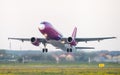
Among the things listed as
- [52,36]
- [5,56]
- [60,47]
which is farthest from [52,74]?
[5,56]

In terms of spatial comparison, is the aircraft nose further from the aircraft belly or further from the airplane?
the aircraft belly

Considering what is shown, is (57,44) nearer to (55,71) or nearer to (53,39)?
(53,39)

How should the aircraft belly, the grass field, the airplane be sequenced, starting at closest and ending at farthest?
the grass field, the airplane, the aircraft belly

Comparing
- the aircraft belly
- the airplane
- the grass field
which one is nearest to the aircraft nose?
the airplane

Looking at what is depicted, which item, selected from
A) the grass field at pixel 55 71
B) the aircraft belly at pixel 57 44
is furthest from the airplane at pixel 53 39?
the grass field at pixel 55 71

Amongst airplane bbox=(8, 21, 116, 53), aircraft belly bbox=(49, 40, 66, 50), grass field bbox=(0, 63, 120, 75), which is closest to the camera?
grass field bbox=(0, 63, 120, 75)

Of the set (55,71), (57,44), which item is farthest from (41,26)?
(55,71)

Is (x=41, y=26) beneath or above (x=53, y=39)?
above

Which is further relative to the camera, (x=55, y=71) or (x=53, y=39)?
(x=53, y=39)

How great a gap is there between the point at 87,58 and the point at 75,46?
17.6 meters

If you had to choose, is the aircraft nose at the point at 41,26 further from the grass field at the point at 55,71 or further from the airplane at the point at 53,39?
the grass field at the point at 55,71

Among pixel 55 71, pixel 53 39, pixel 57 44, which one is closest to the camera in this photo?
pixel 55 71

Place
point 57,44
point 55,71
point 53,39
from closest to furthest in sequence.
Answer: point 55,71 → point 53,39 → point 57,44

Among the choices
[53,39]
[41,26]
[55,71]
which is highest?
[41,26]
